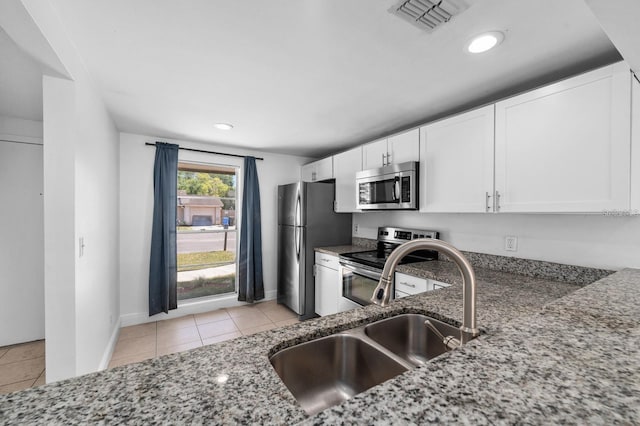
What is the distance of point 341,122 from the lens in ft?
9.00

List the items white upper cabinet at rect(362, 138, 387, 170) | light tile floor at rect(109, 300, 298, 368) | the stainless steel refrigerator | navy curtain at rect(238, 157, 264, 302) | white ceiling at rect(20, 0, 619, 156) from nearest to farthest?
white ceiling at rect(20, 0, 619, 156), light tile floor at rect(109, 300, 298, 368), white upper cabinet at rect(362, 138, 387, 170), the stainless steel refrigerator, navy curtain at rect(238, 157, 264, 302)

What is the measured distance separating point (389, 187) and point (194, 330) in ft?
9.14

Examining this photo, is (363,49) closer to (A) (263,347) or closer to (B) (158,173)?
(A) (263,347)

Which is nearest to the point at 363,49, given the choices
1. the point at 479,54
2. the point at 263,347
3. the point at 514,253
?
the point at 479,54

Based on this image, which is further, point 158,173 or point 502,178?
point 158,173

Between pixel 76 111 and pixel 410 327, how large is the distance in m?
2.13

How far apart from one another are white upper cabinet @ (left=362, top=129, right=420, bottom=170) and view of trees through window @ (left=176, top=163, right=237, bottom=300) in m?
2.08

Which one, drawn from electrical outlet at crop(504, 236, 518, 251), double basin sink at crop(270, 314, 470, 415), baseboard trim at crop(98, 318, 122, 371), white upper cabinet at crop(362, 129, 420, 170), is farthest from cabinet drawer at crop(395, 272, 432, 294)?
baseboard trim at crop(98, 318, 122, 371)

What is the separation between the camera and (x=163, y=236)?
10.6 ft

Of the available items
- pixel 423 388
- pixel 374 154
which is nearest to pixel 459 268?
pixel 423 388

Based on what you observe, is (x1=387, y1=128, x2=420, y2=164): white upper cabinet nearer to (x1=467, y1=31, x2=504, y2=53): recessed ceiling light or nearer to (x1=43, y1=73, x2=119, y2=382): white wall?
(x1=467, y1=31, x2=504, y2=53): recessed ceiling light

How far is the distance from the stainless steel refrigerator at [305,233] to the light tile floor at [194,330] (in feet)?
1.02

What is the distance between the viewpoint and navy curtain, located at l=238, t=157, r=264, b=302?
12.4 feet

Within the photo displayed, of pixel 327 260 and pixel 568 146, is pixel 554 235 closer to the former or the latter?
pixel 568 146
